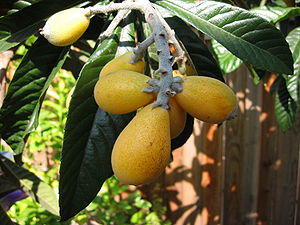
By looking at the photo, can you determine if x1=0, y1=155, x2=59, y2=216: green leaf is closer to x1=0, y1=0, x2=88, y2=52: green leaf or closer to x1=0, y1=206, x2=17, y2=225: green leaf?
x1=0, y1=206, x2=17, y2=225: green leaf

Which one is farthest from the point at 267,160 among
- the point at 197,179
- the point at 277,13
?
the point at 277,13

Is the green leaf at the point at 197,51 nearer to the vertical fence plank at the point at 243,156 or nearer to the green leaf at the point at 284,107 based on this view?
the green leaf at the point at 284,107

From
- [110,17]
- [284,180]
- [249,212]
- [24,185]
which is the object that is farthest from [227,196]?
[110,17]

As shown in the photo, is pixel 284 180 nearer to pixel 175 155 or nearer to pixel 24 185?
pixel 175 155

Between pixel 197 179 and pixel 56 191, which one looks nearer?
pixel 56 191

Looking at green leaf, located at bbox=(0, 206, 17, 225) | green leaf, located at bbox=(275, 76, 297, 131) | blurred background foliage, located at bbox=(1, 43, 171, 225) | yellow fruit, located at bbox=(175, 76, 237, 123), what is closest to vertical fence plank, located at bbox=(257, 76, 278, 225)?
blurred background foliage, located at bbox=(1, 43, 171, 225)

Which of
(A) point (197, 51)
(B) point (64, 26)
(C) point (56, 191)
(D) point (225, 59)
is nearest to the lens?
(B) point (64, 26)

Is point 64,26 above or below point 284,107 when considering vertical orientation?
above

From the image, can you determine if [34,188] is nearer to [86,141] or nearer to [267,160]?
[86,141]
